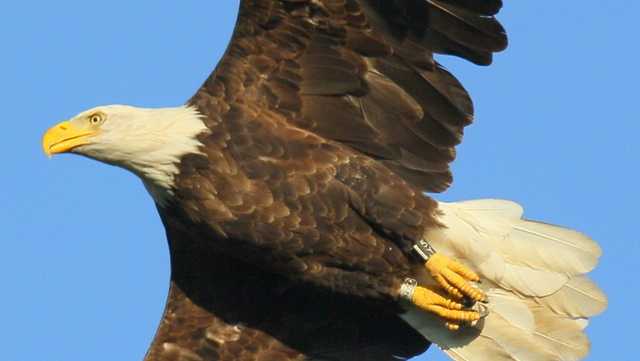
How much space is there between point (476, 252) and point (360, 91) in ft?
4.39

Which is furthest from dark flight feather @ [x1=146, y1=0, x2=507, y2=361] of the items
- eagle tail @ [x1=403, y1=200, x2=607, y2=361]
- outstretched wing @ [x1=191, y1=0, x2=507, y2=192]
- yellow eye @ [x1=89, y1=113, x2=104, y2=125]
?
yellow eye @ [x1=89, y1=113, x2=104, y2=125]

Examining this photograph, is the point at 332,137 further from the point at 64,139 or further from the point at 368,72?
the point at 64,139

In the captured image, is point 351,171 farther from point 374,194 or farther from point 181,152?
point 181,152

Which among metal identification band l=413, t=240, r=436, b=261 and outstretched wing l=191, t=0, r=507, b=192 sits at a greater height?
outstretched wing l=191, t=0, r=507, b=192

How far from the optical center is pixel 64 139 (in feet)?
35.3

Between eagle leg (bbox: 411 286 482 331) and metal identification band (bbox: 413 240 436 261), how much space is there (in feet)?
0.83

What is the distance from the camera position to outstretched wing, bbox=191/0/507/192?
10820 mm

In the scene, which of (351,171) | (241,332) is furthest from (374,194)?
(241,332)

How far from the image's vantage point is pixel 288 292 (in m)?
12.0

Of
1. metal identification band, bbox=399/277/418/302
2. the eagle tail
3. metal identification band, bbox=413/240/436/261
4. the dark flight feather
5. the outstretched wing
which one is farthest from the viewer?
the eagle tail

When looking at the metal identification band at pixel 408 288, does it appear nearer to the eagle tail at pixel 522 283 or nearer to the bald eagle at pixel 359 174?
the bald eagle at pixel 359 174

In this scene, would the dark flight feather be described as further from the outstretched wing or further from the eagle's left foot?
the eagle's left foot

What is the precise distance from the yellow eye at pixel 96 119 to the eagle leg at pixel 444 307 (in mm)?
2317

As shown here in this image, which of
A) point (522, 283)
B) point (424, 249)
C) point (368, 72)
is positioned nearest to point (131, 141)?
point (368, 72)
